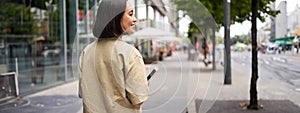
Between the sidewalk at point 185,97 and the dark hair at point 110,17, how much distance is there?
87cm

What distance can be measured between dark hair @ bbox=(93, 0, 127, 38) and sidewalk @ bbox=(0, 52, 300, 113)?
2.85 feet

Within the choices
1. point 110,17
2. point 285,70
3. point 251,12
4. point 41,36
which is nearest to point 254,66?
point 251,12

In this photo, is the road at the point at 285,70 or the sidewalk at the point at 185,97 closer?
the sidewalk at the point at 185,97

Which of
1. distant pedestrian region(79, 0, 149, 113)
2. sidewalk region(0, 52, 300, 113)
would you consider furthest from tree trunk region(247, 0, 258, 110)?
distant pedestrian region(79, 0, 149, 113)

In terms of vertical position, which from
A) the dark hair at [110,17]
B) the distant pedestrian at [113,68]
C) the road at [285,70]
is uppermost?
the dark hair at [110,17]

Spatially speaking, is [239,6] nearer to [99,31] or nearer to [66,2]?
[66,2]

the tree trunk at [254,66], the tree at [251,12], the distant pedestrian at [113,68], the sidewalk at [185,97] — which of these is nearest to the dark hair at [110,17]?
the distant pedestrian at [113,68]

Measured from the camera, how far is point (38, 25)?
12.2 meters

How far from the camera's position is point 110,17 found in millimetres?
1770

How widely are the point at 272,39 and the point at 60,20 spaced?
27.1 ft

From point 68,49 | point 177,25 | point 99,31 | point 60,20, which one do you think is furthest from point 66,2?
point 99,31

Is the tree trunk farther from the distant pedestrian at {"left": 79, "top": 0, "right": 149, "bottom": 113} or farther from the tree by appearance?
the distant pedestrian at {"left": 79, "top": 0, "right": 149, "bottom": 113}

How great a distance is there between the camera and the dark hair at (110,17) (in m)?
1.76

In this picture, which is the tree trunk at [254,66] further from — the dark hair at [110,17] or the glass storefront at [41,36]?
the glass storefront at [41,36]
